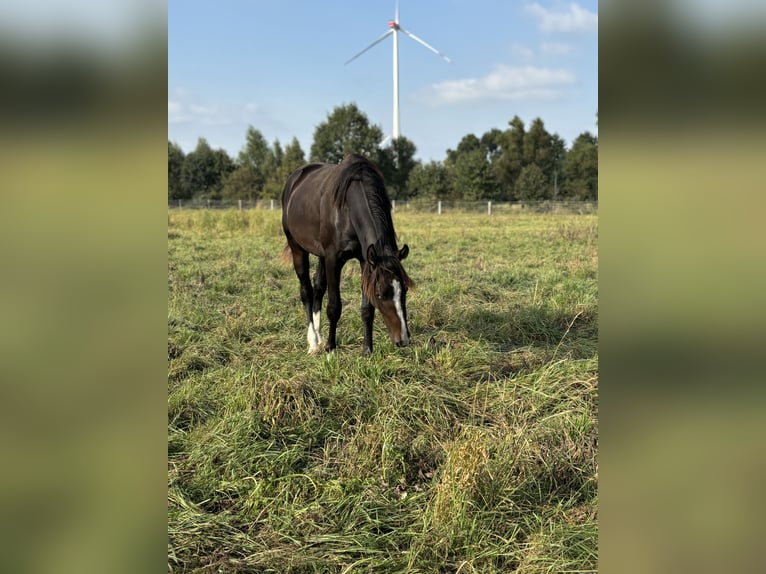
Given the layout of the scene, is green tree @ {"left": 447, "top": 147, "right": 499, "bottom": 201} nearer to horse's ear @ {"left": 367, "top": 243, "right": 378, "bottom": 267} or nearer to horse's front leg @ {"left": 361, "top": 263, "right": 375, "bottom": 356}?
horse's front leg @ {"left": 361, "top": 263, "right": 375, "bottom": 356}

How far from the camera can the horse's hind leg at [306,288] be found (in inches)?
208

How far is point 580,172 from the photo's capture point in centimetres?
4422

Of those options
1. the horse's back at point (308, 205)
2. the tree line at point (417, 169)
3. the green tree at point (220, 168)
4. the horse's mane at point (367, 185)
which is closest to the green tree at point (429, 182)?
the tree line at point (417, 169)

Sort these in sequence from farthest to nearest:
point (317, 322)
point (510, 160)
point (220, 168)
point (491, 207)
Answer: point (220, 168)
point (510, 160)
point (491, 207)
point (317, 322)

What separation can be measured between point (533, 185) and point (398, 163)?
1258 cm

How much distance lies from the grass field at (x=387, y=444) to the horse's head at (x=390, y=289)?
0.97 ft

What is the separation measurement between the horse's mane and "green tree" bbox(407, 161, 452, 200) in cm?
4069

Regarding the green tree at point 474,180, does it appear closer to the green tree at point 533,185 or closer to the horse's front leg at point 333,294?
the green tree at point 533,185

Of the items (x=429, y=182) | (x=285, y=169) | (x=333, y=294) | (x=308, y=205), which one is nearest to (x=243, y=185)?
(x=285, y=169)

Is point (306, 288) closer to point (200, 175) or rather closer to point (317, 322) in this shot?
point (317, 322)
